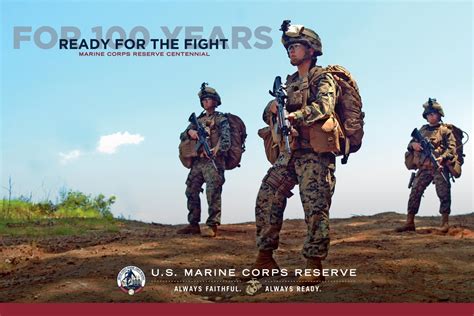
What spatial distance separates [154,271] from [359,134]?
7.94 ft

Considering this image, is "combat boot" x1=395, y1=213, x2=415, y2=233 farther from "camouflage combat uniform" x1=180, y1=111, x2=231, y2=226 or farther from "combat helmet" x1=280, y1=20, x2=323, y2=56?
"combat helmet" x1=280, y1=20, x2=323, y2=56

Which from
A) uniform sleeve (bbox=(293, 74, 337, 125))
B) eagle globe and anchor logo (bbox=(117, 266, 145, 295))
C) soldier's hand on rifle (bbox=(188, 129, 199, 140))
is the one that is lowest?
eagle globe and anchor logo (bbox=(117, 266, 145, 295))

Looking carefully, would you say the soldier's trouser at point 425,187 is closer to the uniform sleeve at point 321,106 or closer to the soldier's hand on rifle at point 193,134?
the soldier's hand on rifle at point 193,134

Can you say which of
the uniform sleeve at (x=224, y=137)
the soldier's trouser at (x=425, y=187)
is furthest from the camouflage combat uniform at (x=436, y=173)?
→ the uniform sleeve at (x=224, y=137)

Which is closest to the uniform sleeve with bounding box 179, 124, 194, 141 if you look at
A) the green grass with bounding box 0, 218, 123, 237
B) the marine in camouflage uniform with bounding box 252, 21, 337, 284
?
the green grass with bounding box 0, 218, 123, 237

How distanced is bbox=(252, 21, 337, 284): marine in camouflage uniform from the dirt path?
0.37 metres

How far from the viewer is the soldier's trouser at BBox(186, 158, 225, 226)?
818 cm

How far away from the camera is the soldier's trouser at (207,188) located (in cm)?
818

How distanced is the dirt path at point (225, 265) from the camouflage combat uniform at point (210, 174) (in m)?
0.53

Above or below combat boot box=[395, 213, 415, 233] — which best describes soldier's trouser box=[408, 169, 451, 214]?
above

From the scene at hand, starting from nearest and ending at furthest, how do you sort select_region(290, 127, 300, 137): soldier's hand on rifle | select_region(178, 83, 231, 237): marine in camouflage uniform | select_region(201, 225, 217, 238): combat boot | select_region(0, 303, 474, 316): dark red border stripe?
select_region(0, 303, 474, 316): dark red border stripe, select_region(290, 127, 300, 137): soldier's hand on rifle, select_region(201, 225, 217, 238): combat boot, select_region(178, 83, 231, 237): marine in camouflage uniform

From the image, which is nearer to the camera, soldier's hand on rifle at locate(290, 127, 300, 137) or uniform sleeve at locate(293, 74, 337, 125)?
uniform sleeve at locate(293, 74, 337, 125)

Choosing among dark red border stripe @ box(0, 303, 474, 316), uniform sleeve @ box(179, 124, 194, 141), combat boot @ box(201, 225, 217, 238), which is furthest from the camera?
uniform sleeve @ box(179, 124, 194, 141)

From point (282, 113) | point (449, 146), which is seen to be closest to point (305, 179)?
point (282, 113)
